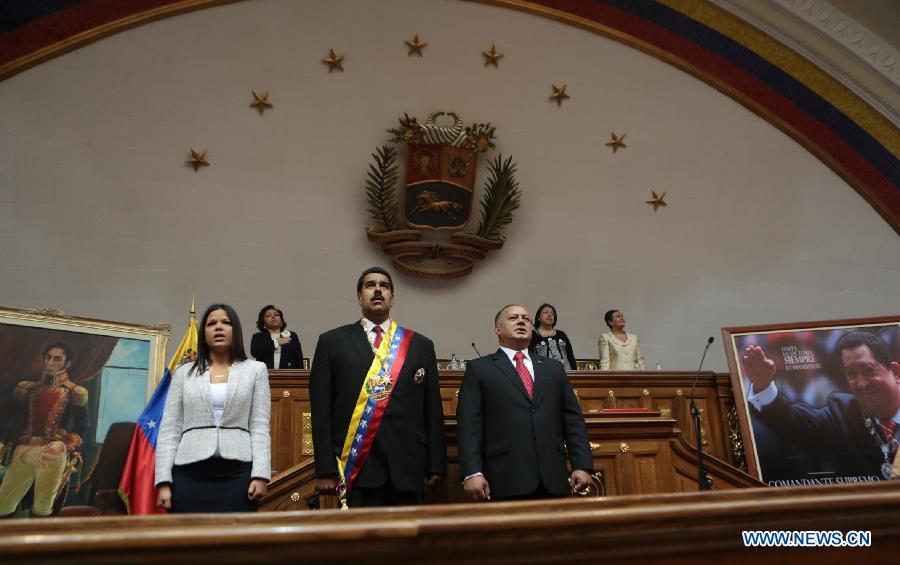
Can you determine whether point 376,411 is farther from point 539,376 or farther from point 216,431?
point 539,376

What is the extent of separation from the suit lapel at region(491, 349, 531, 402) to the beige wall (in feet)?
13.6

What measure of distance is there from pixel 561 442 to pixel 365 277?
0.93 meters

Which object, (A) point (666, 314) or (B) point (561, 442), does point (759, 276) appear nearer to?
(A) point (666, 314)

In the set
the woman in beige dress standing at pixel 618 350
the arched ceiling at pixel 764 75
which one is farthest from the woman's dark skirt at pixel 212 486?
Result: the arched ceiling at pixel 764 75

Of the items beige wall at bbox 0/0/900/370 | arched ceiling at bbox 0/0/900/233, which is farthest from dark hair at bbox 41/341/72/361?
arched ceiling at bbox 0/0/900/233

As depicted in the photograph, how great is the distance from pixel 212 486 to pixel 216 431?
0.17 m

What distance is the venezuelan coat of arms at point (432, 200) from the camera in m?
7.32

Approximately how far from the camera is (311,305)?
7.05m

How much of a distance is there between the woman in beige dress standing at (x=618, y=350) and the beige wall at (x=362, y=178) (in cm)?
103

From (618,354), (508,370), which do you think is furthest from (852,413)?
(508,370)

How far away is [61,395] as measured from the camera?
3367 mm

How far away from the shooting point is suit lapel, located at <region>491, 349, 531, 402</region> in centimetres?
298

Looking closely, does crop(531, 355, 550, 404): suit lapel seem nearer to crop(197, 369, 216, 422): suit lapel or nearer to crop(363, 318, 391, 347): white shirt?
crop(363, 318, 391, 347): white shirt

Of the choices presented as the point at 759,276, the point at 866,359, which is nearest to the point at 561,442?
the point at 866,359
